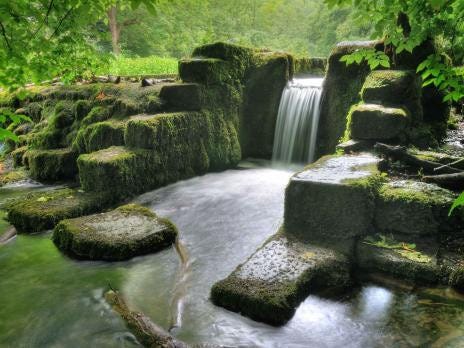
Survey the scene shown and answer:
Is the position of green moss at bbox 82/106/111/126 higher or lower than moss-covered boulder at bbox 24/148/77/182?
higher

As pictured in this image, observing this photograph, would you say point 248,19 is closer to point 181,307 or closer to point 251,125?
point 251,125

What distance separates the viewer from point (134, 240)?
4.89 metres

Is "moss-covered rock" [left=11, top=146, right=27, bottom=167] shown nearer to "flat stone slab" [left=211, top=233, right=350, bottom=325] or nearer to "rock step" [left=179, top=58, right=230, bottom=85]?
"rock step" [left=179, top=58, right=230, bottom=85]

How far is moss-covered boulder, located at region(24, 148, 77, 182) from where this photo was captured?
8.49 metres

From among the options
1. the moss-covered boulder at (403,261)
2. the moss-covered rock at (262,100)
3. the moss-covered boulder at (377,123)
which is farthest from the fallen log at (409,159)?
the moss-covered rock at (262,100)

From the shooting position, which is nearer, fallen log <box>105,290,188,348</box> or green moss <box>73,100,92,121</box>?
fallen log <box>105,290,188,348</box>

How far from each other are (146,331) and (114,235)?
210cm

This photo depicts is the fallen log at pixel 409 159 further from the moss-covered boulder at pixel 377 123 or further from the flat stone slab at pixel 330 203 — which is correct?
the flat stone slab at pixel 330 203

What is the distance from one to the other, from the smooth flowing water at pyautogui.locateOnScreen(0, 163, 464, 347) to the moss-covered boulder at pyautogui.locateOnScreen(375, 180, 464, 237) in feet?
2.21

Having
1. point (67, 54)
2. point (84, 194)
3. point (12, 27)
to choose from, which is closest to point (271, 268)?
point (12, 27)

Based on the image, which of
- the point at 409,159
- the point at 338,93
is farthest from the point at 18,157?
the point at 409,159

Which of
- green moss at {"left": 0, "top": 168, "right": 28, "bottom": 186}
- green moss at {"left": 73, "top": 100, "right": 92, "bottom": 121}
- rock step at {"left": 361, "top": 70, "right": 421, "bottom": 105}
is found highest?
rock step at {"left": 361, "top": 70, "right": 421, "bottom": 105}

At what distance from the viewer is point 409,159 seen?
492 cm

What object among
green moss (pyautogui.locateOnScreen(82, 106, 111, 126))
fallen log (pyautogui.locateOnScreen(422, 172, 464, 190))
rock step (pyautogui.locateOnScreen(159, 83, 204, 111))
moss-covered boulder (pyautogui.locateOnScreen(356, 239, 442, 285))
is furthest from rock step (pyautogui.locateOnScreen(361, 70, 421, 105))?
green moss (pyautogui.locateOnScreen(82, 106, 111, 126))
